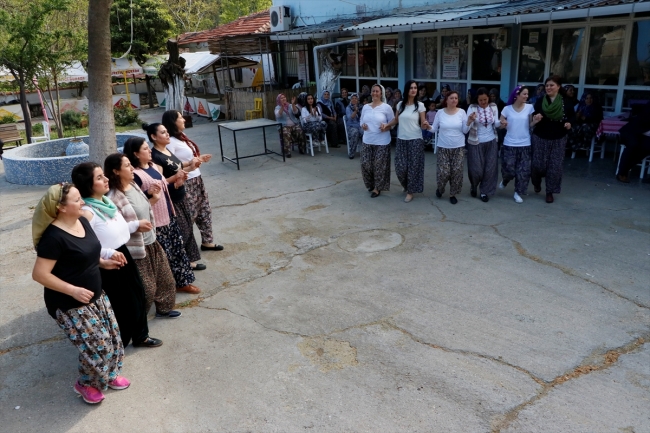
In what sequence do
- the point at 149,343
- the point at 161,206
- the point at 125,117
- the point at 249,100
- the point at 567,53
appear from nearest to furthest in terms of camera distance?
the point at 149,343, the point at 161,206, the point at 567,53, the point at 249,100, the point at 125,117

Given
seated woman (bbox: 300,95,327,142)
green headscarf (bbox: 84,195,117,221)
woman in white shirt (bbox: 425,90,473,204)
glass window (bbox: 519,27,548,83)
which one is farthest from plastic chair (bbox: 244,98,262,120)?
green headscarf (bbox: 84,195,117,221)

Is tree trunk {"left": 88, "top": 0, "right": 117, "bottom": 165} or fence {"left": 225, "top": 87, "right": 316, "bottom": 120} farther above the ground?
tree trunk {"left": 88, "top": 0, "right": 117, "bottom": 165}

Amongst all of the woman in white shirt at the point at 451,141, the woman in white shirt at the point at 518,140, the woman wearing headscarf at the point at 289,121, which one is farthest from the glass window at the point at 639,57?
the woman wearing headscarf at the point at 289,121

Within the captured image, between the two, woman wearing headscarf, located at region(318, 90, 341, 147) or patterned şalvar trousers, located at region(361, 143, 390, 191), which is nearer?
patterned şalvar trousers, located at region(361, 143, 390, 191)

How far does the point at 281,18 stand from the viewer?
1495 centimetres

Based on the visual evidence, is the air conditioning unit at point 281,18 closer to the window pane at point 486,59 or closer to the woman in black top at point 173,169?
the window pane at point 486,59

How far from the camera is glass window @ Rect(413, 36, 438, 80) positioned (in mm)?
11727

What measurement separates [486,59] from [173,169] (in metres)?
8.13

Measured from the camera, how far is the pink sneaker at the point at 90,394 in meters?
3.30

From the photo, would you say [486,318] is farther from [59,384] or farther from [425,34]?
[425,34]

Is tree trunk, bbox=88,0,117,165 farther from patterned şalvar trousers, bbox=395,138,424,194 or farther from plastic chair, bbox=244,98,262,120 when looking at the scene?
plastic chair, bbox=244,98,262,120

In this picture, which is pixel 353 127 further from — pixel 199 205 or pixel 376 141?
pixel 199 205

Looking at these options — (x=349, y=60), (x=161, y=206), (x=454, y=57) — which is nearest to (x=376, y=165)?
(x=161, y=206)

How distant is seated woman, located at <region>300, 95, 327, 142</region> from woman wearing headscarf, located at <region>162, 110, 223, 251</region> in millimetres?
5057
